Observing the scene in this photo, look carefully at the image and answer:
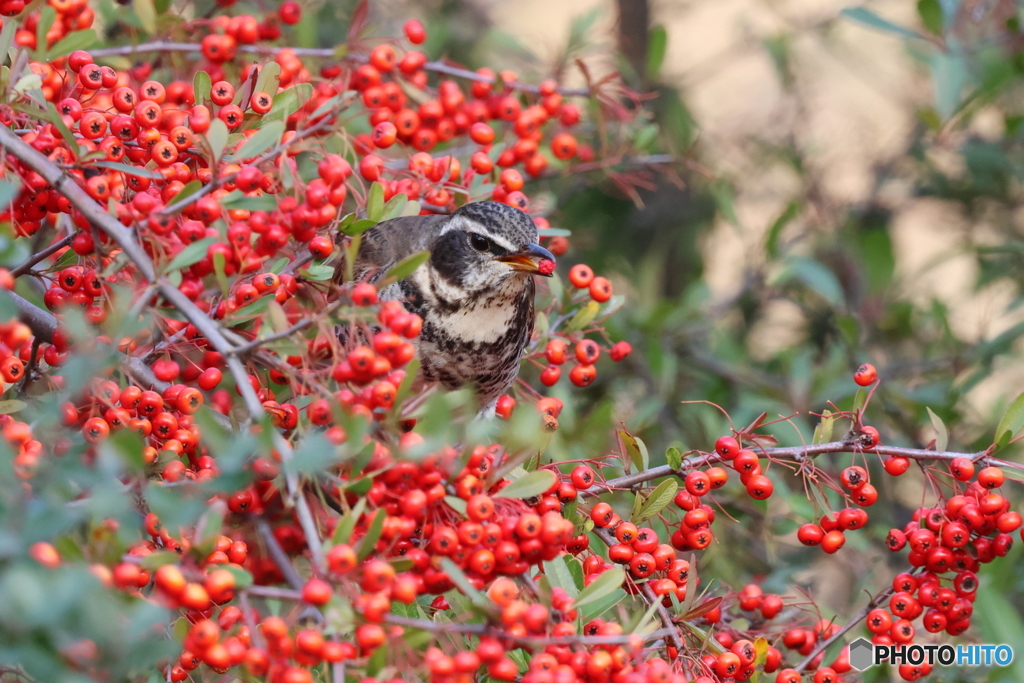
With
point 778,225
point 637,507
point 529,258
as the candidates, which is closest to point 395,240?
point 529,258

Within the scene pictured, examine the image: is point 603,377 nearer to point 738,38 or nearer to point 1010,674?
point 1010,674

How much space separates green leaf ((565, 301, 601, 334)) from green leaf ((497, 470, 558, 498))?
0.81 metres

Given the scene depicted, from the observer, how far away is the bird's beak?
7.76 feet

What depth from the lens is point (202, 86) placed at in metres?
1.83


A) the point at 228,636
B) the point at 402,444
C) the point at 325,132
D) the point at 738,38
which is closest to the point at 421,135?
the point at 325,132

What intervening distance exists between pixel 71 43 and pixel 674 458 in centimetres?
140

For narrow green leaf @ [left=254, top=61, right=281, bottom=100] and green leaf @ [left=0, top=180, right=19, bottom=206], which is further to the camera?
narrow green leaf @ [left=254, top=61, right=281, bottom=100]

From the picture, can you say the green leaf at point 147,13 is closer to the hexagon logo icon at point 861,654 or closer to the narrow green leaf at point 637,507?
the narrow green leaf at point 637,507

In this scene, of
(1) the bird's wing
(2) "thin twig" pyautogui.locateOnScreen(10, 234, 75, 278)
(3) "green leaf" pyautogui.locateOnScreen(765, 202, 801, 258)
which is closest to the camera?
(2) "thin twig" pyautogui.locateOnScreen(10, 234, 75, 278)

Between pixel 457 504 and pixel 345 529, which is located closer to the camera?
pixel 345 529

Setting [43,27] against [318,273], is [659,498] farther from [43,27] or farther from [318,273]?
[43,27]

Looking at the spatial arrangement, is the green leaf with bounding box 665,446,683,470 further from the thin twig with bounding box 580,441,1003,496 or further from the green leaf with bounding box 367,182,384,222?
the green leaf with bounding box 367,182,384,222

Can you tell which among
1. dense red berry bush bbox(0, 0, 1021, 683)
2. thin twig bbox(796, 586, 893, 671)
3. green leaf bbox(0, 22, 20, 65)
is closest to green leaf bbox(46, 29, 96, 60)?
dense red berry bush bbox(0, 0, 1021, 683)

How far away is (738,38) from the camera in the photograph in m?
4.94
